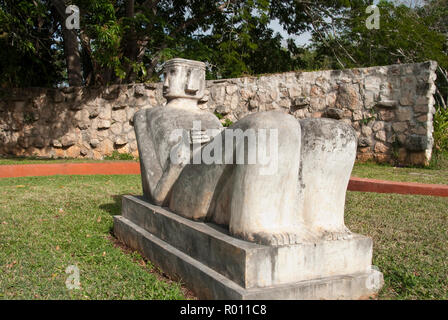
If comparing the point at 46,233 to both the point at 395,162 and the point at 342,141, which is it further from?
the point at 395,162

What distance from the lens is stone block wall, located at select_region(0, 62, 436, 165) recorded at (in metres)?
6.60

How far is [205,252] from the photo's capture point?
7.27 ft

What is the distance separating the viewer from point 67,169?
7176 mm

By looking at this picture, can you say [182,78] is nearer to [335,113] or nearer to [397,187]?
[397,187]

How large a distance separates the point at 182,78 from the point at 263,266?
1774 mm

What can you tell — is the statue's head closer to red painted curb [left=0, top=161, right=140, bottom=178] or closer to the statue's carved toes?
the statue's carved toes

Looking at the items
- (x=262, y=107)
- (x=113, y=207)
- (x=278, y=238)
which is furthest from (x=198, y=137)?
(x=262, y=107)

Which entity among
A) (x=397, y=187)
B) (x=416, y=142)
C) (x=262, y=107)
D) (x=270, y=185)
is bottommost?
(x=397, y=187)

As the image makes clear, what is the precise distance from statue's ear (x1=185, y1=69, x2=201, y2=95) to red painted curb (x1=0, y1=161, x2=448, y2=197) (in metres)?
2.95

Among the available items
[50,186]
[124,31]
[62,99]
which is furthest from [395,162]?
[62,99]

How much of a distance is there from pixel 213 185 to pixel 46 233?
6.16 feet

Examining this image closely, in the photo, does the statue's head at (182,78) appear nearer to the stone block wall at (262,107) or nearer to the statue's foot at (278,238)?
the statue's foot at (278,238)

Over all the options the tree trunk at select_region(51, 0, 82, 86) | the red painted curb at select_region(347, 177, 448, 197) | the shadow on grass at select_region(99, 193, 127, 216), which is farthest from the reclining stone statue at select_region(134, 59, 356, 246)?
the tree trunk at select_region(51, 0, 82, 86)

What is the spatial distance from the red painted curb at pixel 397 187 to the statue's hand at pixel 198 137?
312 centimetres
